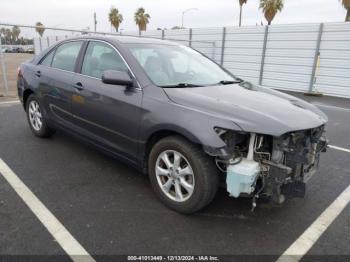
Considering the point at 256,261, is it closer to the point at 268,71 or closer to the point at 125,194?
the point at 125,194

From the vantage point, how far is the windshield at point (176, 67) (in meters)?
3.41

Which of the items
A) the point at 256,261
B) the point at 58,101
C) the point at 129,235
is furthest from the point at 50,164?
the point at 256,261

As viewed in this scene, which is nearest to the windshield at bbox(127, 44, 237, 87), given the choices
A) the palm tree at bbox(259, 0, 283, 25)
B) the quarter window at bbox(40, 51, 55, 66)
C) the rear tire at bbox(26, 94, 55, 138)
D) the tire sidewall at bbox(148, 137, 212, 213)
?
the tire sidewall at bbox(148, 137, 212, 213)

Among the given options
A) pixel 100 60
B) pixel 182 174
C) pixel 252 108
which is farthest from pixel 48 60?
pixel 252 108

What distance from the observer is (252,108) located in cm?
282

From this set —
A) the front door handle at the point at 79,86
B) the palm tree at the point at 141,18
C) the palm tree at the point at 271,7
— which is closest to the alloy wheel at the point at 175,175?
the front door handle at the point at 79,86

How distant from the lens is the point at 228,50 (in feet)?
52.5

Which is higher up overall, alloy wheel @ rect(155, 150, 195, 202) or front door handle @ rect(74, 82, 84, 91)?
front door handle @ rect(74, 82, 84, 91)

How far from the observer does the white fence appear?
12.2 m

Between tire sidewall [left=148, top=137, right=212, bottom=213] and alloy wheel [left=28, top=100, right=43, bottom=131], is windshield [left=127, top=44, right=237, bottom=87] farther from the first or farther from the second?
alloy wheel [left=28, top=100, right=43, bottom=131]

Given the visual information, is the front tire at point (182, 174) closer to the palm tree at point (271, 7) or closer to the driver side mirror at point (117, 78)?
the driver side mirror at point (117, 78)

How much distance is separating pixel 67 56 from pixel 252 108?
9.16 feet

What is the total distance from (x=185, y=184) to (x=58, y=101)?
7.65ft

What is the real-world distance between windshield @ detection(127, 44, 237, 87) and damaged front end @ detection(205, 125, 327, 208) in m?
1.01
